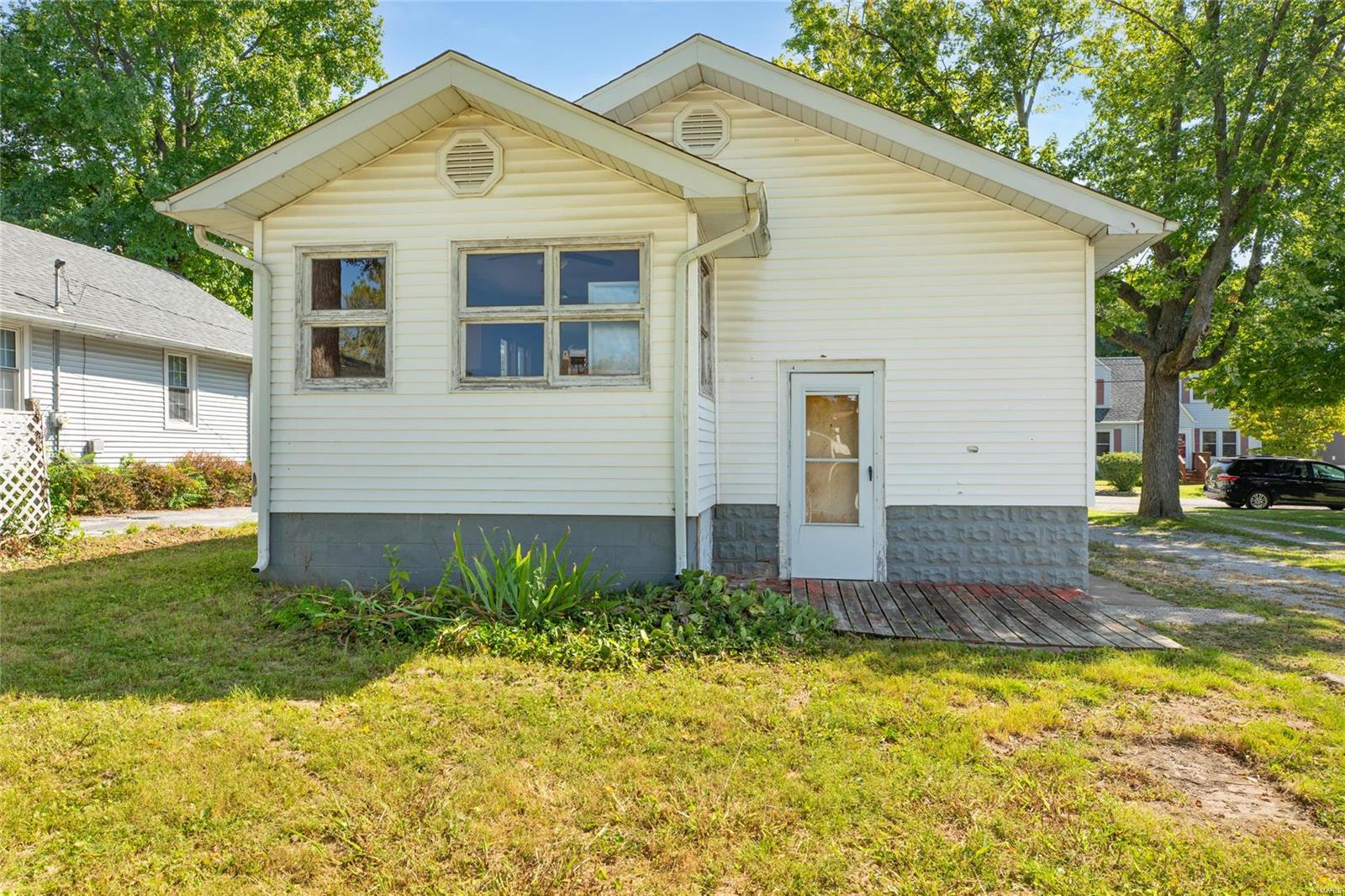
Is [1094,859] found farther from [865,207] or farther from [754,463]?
[865,207]

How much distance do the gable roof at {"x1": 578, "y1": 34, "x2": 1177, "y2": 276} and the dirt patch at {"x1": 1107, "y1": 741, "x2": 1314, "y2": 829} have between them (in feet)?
14.8

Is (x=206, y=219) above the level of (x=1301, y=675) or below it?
above

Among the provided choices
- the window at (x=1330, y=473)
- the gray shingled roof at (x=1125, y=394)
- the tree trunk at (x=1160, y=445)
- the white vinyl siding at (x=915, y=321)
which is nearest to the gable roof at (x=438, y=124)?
the white vinyl siding at (x=915, y=321)

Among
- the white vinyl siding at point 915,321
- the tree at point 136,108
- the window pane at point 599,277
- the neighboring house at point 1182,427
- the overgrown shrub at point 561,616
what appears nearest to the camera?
the overgrown shrub at point 561,616

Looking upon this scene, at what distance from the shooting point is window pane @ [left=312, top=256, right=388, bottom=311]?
6.18m

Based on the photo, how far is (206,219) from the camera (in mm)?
6109

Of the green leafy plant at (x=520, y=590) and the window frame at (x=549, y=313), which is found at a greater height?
the window frame at (x=549, y=313)

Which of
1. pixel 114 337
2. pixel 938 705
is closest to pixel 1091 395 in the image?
pixel 938 705

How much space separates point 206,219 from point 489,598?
156 inches

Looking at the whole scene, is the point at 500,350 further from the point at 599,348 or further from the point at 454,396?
the point at 599,348

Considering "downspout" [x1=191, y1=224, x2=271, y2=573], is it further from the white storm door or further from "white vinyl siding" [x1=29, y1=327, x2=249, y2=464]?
"white vinyl siding" [x1=29, y1=327, x2=249, y2=464]

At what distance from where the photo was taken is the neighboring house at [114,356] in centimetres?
1220

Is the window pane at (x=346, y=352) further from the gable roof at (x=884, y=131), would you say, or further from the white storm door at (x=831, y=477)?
the white storm door at (x=831, y=477)

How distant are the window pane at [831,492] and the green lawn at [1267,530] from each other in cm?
639
